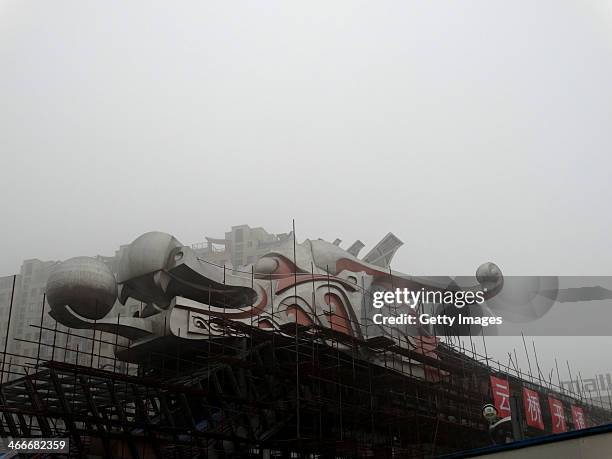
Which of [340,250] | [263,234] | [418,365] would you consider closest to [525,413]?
[418,365]

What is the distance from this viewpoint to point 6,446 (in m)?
14.3

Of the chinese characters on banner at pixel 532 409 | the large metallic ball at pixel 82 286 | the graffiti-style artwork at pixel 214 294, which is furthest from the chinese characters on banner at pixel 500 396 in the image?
the large metallic ball at pixel 82 286

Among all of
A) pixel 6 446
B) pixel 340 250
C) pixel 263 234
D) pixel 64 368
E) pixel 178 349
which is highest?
pixel 263 234

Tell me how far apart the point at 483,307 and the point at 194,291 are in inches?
446

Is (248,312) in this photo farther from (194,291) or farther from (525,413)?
(525,413)

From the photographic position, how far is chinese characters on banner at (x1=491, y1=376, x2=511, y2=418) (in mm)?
20688

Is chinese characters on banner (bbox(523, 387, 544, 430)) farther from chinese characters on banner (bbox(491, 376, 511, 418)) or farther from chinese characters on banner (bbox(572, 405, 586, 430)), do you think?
chinese characters on banner (bbox(572, 405, 586, 430))

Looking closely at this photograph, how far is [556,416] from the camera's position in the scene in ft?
78.6

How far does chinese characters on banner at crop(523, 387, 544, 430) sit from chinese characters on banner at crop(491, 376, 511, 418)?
971mm

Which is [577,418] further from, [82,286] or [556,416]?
[82,286]

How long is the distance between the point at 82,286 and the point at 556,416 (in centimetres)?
1615

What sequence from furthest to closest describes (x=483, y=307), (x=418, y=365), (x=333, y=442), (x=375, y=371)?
(x=483, y=307) → (x=418, y=365) → (x=375, y=371) → (x=333, y=442)

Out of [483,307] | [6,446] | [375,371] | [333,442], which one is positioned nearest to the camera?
[6,446]

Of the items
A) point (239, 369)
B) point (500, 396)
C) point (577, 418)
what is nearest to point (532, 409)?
point (500, 396)
